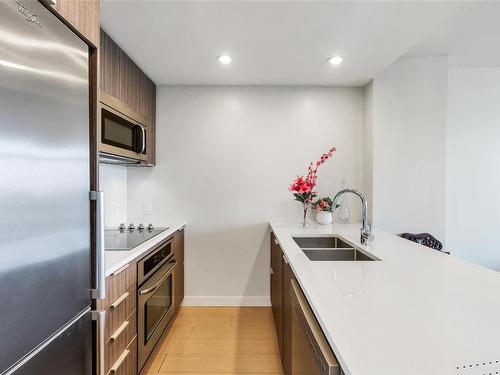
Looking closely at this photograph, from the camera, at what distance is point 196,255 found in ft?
9.83

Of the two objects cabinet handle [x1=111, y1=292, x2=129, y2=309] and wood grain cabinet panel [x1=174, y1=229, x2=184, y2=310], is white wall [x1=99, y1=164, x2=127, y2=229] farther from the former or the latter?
cabinet handle [x1=111, y1=292, x2=129, y2=309]

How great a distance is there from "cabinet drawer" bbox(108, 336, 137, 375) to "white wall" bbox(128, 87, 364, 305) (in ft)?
4.39

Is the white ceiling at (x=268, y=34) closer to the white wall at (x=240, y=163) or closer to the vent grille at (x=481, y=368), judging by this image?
the white wall at (x=240, y=163)

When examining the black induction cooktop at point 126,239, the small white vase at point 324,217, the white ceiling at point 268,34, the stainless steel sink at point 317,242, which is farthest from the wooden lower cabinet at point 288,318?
the white ceiling at point 268,34

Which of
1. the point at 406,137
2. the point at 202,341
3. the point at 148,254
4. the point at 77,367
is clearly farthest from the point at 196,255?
the point at 406,137

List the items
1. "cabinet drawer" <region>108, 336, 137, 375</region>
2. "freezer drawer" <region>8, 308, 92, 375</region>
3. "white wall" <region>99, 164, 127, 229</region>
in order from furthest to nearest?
"white wall" <region>99, 164, 127, 229</region> < "cabinet drawer" <region>108, 336, 137, 375</region> < "freezer drawer" <region>8, 308, 92, 375</region>

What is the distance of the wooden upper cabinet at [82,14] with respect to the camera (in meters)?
0.95

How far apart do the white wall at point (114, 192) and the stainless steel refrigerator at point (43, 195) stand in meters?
1.60

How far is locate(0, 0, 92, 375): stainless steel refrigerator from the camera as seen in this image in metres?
0.73

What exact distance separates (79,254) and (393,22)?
2.18m

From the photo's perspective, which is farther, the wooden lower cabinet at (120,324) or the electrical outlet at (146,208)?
the electrical outlet at (146,208)

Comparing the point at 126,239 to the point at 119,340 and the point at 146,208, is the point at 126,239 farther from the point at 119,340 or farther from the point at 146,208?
the point at 146,208

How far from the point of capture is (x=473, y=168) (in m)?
3.00

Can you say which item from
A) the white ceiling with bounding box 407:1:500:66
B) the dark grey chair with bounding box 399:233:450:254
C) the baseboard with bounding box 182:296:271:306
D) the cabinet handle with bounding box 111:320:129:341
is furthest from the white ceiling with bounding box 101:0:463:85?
the baseboard with bounding box 182:296:271:306
